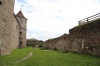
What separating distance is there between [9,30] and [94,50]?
9.00 meters

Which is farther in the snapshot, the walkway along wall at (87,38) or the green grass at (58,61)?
the walkway along wall at (87,38)

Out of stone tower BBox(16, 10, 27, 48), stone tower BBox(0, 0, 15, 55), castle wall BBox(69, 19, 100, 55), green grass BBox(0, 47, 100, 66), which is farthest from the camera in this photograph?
stone tower BBox(16, 10, 27, 48)

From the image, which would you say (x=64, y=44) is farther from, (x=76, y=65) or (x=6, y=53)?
(x=76, y=65)

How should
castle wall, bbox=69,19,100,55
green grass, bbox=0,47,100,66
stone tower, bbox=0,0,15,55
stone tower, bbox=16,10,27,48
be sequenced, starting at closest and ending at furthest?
1. green grass, bbox=0,47,100,66
2. castle wall, bbox=69,19,100,55
3. stone tower, bbox=0,0,15,55
4. stone tower, bbox=16,10,27,48

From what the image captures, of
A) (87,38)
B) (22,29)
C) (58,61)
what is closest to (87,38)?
(87,38)

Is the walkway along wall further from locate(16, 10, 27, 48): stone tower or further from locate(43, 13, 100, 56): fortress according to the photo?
locate(16, 10, 27, 48): stone tower

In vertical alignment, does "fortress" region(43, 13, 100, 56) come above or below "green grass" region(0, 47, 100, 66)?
above

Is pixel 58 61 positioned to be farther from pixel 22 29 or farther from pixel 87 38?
pixel 22 29

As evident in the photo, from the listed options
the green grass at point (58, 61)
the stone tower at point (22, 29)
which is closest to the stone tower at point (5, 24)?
the green grass at point (58, 61)

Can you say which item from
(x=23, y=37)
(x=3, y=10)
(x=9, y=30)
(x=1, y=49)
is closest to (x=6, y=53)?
(x=1, y=49)

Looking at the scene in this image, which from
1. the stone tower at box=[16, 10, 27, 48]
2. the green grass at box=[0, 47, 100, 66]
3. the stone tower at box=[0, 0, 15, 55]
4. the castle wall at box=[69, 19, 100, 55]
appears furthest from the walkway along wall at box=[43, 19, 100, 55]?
the stone tower at box=[16, 10, 27, 48]

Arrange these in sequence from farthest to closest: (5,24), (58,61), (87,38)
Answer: (87,38), (5,24), (58,61)

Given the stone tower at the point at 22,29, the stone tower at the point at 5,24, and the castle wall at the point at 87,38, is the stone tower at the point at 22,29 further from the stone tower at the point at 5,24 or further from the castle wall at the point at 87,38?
the castle wall at the point at 87,38

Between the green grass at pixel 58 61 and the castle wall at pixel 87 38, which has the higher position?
the castle wall at pixel 87 38
